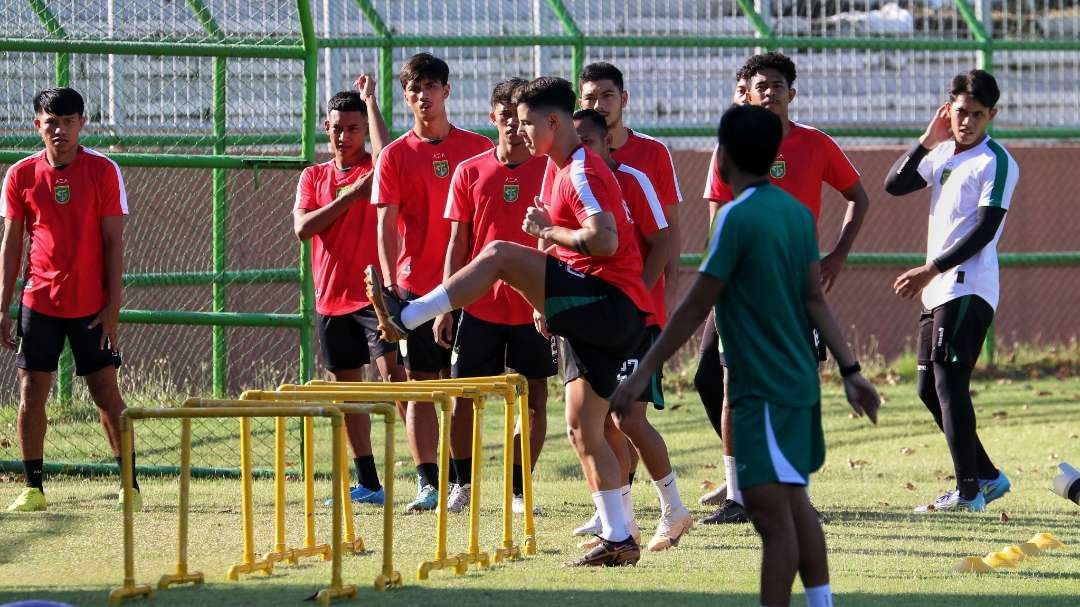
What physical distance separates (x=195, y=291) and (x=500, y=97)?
14.1ft

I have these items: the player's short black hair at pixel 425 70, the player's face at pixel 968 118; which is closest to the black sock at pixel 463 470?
the player's short black hair at pixel 425 70

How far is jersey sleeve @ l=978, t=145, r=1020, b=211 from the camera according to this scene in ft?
27.6

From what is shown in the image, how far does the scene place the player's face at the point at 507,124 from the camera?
809 cm

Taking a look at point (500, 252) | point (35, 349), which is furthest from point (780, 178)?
point (35, 349)

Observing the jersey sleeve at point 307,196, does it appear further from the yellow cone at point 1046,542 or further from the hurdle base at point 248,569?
the yellow cone at point 1046,542

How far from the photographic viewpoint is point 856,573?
660 centimetres

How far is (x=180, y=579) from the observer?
6289 millimetres

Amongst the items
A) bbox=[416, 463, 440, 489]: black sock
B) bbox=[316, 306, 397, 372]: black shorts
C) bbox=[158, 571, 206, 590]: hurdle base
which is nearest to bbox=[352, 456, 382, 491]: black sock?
bbox=[416, 463, 440, 489]: black sock

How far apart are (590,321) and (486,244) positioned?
1651 mm

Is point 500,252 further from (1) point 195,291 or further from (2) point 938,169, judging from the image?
(1) point 195,291

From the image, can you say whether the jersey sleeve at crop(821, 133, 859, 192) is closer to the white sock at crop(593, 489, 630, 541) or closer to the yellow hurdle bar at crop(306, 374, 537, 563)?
the yellow hurdle bar at crop(306, 374, 537, 563)

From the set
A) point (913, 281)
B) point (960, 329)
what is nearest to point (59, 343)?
point (913, 281)

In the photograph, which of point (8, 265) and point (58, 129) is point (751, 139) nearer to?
point (58, 129)

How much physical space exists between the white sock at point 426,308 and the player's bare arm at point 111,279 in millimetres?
2746
